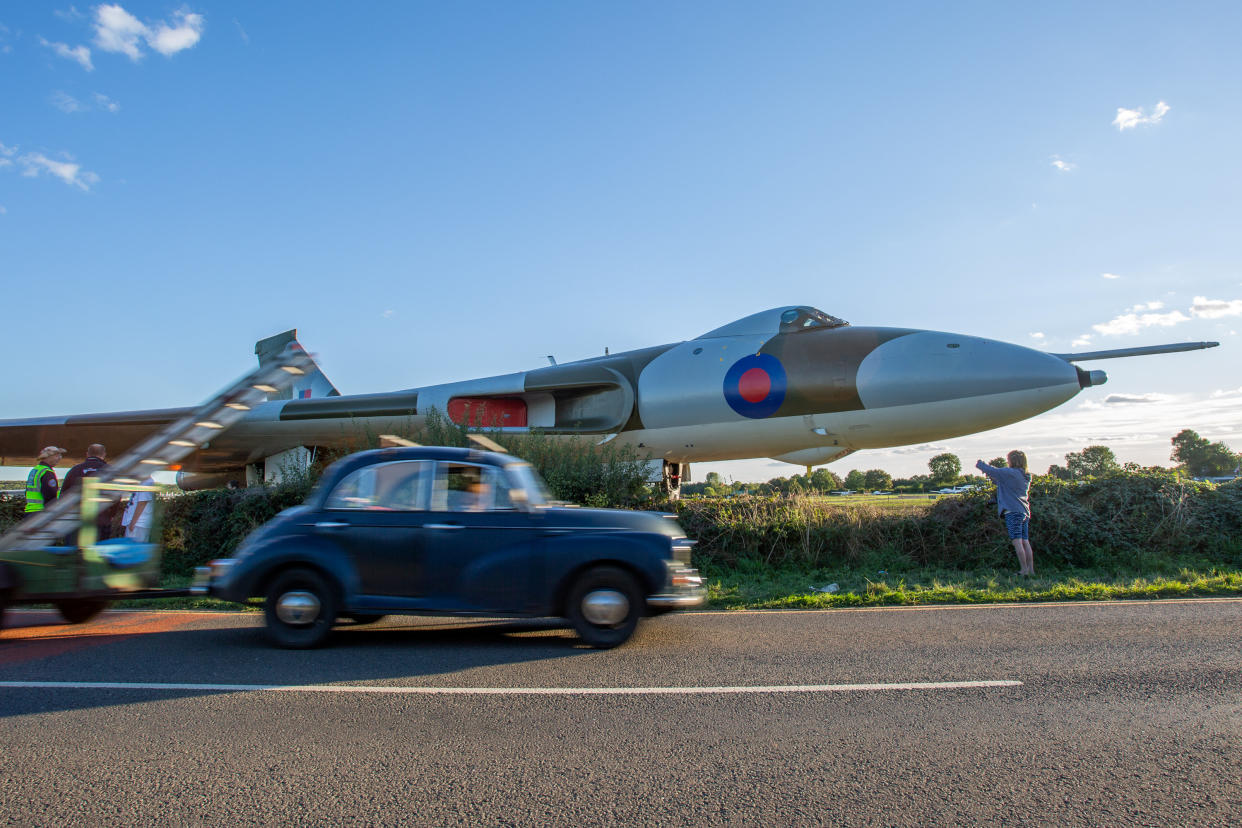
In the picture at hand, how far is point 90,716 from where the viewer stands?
13.7 ft

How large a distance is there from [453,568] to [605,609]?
1.27 meters

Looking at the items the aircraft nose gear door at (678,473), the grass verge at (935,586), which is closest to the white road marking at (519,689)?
the grass verge at (935,586)

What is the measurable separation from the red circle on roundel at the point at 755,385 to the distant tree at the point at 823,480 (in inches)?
72.7

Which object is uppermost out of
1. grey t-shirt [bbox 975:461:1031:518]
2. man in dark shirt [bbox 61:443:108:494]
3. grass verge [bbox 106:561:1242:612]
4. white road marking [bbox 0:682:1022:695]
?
man in dark shirt [bbox 61:443:108:494]

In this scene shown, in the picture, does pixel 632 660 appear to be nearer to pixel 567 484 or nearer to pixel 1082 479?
pixel 567 484

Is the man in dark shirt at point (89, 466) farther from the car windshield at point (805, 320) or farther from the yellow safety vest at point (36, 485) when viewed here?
the car windshield at point (805, 320)

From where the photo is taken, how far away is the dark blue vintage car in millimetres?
6039

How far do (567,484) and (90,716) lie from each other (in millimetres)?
7751

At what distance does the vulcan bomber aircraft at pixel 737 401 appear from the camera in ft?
39.8

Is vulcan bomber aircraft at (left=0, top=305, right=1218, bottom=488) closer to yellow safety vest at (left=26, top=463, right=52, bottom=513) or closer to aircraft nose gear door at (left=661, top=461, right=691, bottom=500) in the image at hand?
aircraft nose gear door at (left=661, top=461, right=691, bottom=500)

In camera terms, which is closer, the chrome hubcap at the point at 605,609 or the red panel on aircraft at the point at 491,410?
the chrome hubcap at the point at 605,609

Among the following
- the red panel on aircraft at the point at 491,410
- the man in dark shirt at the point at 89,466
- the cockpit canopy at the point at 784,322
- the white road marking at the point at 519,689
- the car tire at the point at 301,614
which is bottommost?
the white road marking at the point at 519,689

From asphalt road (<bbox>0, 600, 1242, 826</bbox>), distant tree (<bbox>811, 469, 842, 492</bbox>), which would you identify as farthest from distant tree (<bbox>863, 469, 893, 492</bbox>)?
asphalt road (<bbox>0, 600, 1242, 826</bbox>)

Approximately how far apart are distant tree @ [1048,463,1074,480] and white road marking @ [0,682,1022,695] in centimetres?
904
